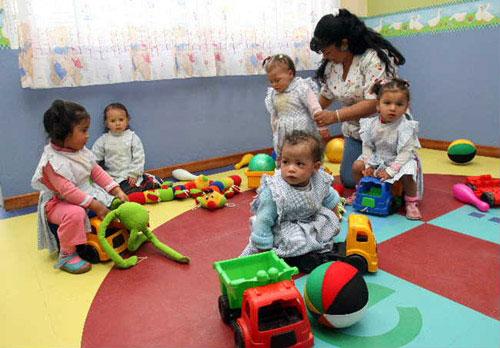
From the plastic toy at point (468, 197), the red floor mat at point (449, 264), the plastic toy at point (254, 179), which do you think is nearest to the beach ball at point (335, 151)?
the plastic toy at point (254, 179)

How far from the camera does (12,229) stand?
2178 millimetres

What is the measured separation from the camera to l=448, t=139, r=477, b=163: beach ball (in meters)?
2.78

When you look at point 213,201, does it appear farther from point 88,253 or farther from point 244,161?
point 244,161

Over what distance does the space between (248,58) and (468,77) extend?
1711 mm

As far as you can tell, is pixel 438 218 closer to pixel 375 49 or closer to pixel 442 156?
pixel 375 49

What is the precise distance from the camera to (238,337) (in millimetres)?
1100

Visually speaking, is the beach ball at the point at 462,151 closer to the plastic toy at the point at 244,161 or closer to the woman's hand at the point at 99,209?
the plastic toy at the point at 244,161

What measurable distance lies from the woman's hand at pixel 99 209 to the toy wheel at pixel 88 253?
14cm

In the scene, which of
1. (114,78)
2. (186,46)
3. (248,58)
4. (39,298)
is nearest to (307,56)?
(248,58)

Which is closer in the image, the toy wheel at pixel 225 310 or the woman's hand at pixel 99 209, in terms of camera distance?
the toy wheel at pixel 225 310

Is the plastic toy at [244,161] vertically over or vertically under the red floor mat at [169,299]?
over

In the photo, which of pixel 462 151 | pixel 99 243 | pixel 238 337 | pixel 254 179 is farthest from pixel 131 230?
pixel 462 151

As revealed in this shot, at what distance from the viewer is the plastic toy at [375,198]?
81.2 inches

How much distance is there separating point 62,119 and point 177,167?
1435 millimetres
